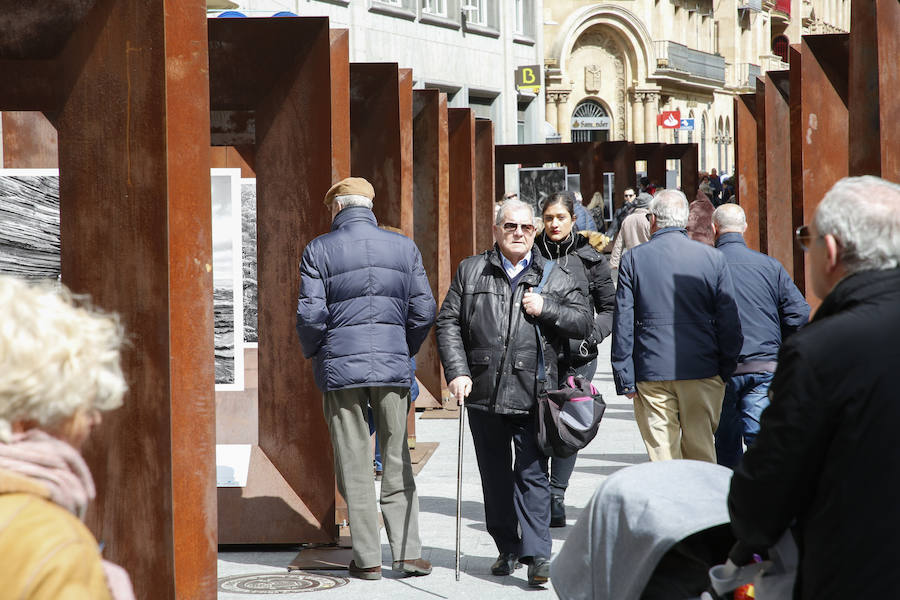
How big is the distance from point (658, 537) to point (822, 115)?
548 centimetres

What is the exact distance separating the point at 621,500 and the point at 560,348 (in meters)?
2.82

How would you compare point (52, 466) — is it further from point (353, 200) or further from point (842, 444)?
point (353, 200)

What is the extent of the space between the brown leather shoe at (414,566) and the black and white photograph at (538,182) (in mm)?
16039

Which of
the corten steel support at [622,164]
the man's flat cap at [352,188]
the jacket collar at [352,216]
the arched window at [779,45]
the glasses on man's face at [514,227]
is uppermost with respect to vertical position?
the arched window at [779,45]

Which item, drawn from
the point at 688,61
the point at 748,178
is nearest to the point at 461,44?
the point at 748,178

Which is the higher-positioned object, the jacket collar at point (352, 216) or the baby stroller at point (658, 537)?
the jacket collar at point (352, 216)

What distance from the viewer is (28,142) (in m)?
7.55

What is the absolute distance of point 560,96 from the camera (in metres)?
59.7

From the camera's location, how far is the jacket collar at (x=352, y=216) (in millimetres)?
6465

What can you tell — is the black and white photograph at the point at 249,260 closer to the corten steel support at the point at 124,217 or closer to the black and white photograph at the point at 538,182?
the corten steel support at the point at 124,217

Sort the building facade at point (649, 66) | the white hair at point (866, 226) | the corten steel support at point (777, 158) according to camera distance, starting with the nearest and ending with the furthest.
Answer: the white hair at point (866, 226) → the corten steel support at point (777, 158) → the building facade at point (649, 66)

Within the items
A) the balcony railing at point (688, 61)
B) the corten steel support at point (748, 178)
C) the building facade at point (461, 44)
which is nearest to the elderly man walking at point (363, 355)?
the corten steel support at point (748, 178)

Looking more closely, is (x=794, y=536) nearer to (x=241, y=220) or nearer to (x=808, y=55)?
(x=241, y=220)

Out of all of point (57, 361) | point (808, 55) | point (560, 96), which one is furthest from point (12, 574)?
point (560, 96)
